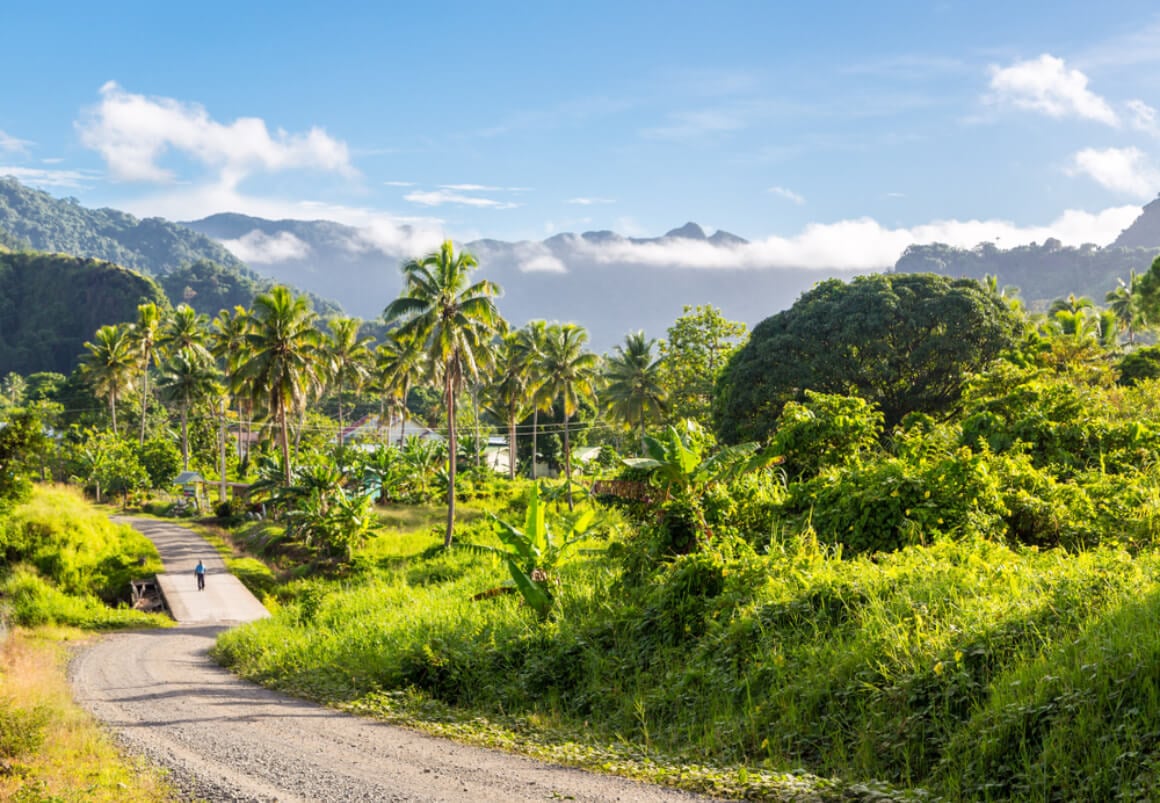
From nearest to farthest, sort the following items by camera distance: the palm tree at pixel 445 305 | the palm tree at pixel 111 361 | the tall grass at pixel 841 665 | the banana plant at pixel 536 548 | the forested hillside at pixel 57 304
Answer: the tall grass at pixel 841 665 < the banana plant at pixel 536 548 < the palm tree at pixel 445 305 < the palm tree at pixel 111 361 < the forested hillside at pixel 57 304

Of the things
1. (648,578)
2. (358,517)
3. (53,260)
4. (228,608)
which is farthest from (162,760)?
(53,260)

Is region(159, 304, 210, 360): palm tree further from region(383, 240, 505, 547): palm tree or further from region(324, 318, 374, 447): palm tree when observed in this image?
region(383, 240, 505, 547): palm tree

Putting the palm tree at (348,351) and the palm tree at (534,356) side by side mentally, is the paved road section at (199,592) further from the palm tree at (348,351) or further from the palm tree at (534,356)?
the palm tree at (534,356)

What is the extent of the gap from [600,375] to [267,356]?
2264 cm

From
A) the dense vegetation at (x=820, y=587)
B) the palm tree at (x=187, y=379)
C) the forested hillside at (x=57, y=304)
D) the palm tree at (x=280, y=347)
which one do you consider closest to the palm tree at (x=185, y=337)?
the palm tree at (x=187, y=379)

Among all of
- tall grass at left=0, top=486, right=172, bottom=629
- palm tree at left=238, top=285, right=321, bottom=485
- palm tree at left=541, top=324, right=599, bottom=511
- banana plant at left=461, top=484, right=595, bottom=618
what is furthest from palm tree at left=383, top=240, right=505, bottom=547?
banana plant at left=461, top=484, right=595, bottom=618

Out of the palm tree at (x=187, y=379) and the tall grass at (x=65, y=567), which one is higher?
the palm tree at (x=187, y=379)

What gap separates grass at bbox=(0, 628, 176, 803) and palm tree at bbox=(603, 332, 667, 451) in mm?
38678

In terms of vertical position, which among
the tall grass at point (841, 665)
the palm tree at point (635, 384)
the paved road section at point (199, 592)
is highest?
the palm tree at point (635, 384)

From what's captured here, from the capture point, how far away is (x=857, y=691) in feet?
28.1

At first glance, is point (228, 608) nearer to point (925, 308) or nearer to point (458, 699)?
point (458, 699)

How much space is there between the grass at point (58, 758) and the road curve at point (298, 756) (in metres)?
0.40

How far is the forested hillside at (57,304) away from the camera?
537ft

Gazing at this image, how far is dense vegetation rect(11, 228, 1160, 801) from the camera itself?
758 cm
